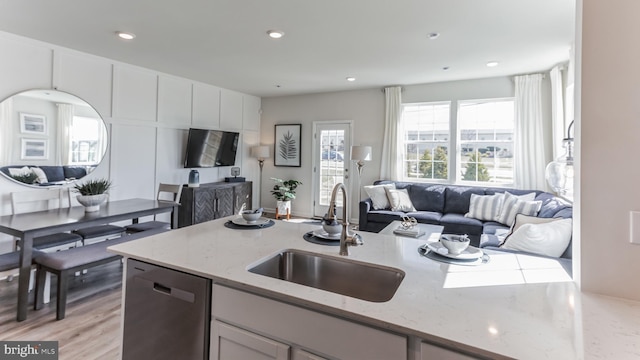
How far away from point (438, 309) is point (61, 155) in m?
4.52

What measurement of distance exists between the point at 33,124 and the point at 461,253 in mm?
4528

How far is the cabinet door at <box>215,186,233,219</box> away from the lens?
5379mm

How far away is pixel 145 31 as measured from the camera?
3.25 meters

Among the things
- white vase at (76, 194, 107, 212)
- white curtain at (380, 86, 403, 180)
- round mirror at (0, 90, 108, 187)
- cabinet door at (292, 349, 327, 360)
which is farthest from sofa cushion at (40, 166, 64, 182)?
white curtain at (380, 86, 403, 180)

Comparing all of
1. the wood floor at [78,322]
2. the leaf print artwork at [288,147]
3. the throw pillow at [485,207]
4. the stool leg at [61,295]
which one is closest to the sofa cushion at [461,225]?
the throw pillow at [485,207]

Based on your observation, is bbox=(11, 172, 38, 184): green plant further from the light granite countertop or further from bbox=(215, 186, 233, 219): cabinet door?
the light granite countertop

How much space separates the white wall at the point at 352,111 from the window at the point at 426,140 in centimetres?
19

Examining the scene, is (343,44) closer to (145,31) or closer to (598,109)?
(145,31)

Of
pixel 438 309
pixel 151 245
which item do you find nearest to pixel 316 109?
pixel 151 245

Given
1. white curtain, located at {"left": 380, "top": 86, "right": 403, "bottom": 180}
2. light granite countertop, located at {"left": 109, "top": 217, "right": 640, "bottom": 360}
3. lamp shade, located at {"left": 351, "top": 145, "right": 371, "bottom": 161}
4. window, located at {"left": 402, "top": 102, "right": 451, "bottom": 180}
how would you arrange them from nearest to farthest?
light granite countertop, located at {"left": 109, "top": 217, "right": 640, "bottom": 360} → lamp shade, located at {"left": 351, "top": 145, "right": 371, "bottom": 161} → window, located at {"left": 402, "top": 102, "right": 451, "bottom": 180} → white curtain, located at {"left": 380, "top": 86, "right": 403, "bottom": 180}

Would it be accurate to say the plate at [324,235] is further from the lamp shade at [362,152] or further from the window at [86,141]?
the window at [86,141]

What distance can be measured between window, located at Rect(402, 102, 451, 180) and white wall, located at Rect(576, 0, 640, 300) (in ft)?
14.3

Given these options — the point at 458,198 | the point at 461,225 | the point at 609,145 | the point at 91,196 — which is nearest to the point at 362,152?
the point at 458,198

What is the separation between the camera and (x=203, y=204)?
5062 mm
